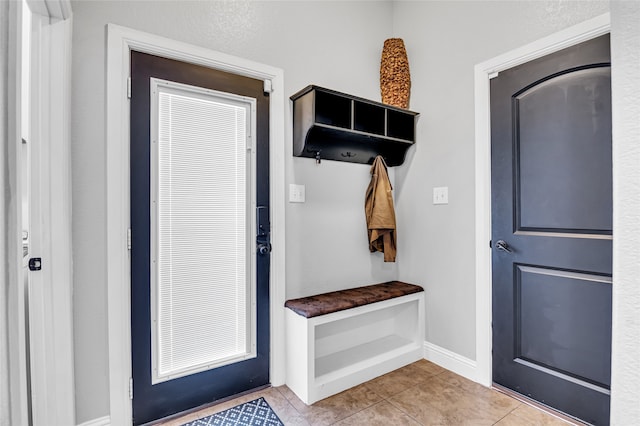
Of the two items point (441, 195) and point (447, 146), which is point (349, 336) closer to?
point (441, 195)

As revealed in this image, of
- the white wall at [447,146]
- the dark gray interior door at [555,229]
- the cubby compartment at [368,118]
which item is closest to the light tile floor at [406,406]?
the dark gray interior door at [555,229]

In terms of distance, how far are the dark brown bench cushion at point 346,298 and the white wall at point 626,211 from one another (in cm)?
119

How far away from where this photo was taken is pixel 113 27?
156cm

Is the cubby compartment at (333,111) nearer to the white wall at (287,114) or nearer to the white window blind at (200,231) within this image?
the white wall at (287,114)

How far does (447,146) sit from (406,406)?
1.65 meters

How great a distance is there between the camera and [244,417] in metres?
1.70

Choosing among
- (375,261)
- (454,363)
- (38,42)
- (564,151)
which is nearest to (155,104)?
(38,42)

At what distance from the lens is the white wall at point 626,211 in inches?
45.9

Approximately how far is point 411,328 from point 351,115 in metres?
1.63

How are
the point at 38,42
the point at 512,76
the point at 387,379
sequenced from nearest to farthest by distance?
the point at 38,42
the point at 512,76
the point at 387,379

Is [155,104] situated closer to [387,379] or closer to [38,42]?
[38,42]

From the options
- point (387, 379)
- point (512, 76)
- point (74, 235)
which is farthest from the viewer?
point (387, 379)

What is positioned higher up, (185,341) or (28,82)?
(28,82)

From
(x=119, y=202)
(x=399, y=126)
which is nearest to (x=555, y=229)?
(x=399, y=126)
